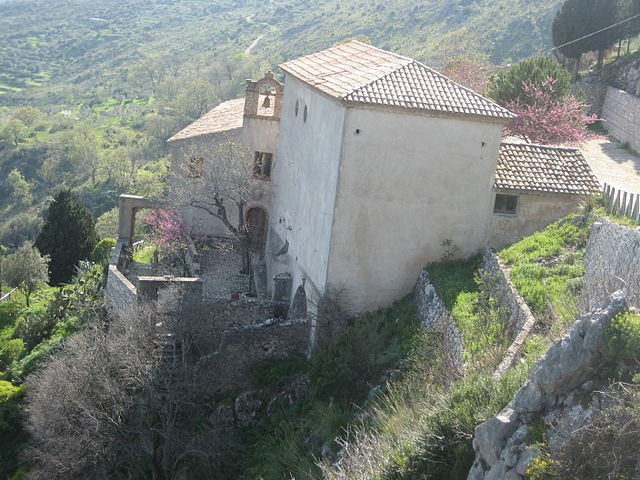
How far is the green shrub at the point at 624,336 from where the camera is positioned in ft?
26.3

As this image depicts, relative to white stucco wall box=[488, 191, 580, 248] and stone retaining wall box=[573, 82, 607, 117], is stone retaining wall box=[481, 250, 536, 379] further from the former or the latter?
stone retaining wall box=[573, 82, 607, 117]

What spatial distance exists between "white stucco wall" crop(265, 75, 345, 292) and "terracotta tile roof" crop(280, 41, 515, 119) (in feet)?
1.43

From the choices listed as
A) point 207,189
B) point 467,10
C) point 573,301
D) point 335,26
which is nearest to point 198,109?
point 335,26

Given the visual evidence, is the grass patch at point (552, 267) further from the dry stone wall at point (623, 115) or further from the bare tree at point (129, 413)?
the dry stone wall at point (623, 115)

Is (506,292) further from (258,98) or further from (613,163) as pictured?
(258,98)

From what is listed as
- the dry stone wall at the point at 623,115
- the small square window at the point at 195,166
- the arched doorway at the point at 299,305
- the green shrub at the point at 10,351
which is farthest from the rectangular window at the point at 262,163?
the dry stone wall at the point at 623,115

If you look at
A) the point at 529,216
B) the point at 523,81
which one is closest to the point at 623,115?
the point at 523,81

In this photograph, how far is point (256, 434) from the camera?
16.7 meters

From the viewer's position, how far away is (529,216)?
17.5 meters

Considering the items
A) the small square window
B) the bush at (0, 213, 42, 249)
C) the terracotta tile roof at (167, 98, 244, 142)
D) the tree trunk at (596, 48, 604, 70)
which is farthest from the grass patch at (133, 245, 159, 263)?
the bush at (0, 213, 42, 249)

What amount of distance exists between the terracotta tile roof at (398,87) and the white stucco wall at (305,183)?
0.44 metres

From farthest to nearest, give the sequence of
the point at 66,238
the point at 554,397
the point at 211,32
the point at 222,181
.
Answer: the point at 211,32
the point at 66,238
the point at 222,181
the point at 554,397

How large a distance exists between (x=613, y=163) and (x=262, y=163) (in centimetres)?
1121

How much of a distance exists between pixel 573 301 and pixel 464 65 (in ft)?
69.8
